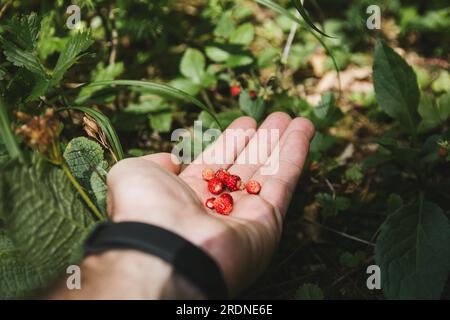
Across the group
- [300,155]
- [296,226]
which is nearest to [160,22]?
[300,155]

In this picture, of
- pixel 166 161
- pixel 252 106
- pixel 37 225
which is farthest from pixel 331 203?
pixel 37 225

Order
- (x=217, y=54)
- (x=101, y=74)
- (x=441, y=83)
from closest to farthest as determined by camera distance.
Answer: (x=101, y=74) < (x=217, y=54) < (x=441, y=83)

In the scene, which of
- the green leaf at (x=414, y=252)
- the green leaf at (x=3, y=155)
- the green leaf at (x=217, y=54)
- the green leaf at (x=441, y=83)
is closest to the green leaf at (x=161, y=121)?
the green leaf at (x=217, y=54)

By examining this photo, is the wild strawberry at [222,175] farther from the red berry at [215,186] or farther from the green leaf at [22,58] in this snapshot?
the green leaf at [22,58]

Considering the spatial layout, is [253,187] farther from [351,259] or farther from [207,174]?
[351,259]

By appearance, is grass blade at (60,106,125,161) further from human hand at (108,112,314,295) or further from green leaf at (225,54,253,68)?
green leaf at (225,54,253,68)

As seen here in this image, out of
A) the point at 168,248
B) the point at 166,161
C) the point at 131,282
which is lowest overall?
the point at 131,282
